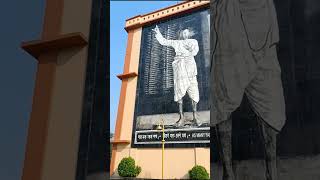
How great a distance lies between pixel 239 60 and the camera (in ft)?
29.8

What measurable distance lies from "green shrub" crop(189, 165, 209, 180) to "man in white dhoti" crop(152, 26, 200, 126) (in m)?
5.97

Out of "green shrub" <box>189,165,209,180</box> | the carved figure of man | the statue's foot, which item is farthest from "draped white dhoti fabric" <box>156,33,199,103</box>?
the carved figure of man

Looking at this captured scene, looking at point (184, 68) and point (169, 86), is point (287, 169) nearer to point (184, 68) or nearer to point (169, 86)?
point (169, 86)

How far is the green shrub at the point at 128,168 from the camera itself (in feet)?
128

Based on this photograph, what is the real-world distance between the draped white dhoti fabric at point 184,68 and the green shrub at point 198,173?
28.0ft

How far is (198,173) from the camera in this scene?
3550cm

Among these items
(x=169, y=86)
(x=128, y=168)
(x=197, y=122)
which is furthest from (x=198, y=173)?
(x=169, y=86)

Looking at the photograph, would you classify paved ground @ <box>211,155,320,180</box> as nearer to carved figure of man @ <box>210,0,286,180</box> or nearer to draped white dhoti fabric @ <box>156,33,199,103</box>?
carved figure of man @ <box>210,0,286,180</box>

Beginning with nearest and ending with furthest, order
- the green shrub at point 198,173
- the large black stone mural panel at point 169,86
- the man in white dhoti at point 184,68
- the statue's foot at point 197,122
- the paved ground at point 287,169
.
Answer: the paved ground at point 287,169 < the green shrub at point 198,173 < the statue's foot at point 197,122 < the large black stone mural panel at point 169,86 < the man in white dhoti at point 184,68

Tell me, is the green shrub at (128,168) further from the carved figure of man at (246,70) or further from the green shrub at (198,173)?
the carved figure of man at (246,70)

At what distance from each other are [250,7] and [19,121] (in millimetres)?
8179

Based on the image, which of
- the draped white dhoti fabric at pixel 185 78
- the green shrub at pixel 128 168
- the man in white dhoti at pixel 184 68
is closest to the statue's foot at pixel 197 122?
the man in white dhoti at pixel 184 68

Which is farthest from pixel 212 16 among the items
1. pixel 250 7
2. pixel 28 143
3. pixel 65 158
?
pixel 28 143

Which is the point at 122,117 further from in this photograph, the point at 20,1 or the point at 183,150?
the point at 20,1
